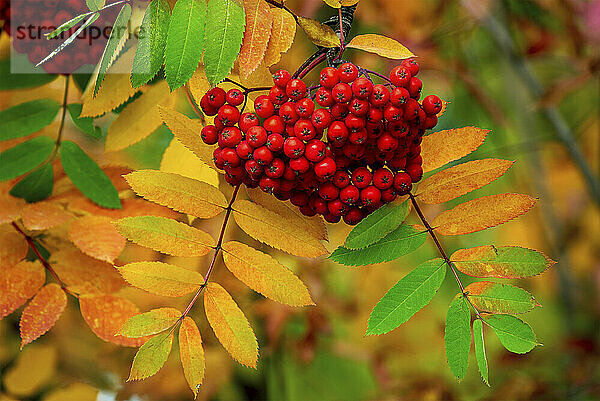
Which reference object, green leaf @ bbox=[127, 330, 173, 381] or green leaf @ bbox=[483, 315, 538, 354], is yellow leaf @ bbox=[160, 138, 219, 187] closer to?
green leaf @ bbox=[127, 330, 173, 381]

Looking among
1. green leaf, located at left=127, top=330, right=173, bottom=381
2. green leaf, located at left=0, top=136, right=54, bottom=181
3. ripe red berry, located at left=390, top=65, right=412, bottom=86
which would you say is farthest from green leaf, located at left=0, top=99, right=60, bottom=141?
ripe red berry, located at left=390, top=65, right=412, bottom=86

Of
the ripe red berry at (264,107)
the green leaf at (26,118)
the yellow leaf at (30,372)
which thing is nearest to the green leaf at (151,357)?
the ripe red berry at (264,107)

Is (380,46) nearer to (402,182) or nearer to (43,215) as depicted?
(402,182)

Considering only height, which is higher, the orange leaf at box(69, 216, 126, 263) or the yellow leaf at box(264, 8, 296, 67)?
the yellow leaf at box(264, 8, 296, 67)

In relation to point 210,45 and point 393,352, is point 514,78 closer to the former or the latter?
point 393,352

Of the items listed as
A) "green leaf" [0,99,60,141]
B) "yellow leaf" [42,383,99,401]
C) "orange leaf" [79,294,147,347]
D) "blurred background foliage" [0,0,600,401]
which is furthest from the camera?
"blurred background foliage" [0,0,600,401]

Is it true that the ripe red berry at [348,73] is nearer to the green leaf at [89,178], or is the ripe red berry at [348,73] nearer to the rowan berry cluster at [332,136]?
the rowan berry cluster at [332,136]

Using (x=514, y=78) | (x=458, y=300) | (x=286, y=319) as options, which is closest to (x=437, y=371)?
(x=286, y=319)
